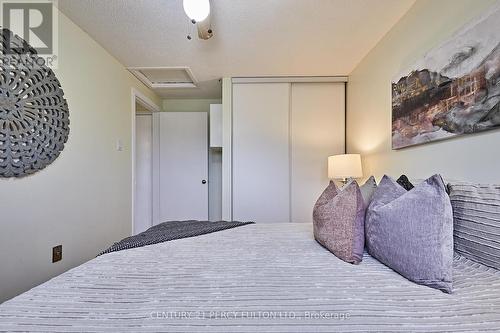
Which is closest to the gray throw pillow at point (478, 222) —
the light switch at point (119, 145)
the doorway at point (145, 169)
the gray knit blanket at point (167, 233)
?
the gray knit blanket at point (167, 233)

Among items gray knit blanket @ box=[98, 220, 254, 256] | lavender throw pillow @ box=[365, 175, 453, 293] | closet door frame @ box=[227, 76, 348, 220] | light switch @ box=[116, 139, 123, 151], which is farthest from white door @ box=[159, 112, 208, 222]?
lavender throw pillow @ box=[365, 175, 453, 293]

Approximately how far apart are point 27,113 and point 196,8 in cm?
132

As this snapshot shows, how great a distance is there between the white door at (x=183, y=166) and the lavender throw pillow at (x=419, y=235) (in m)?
3.26

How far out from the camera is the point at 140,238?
151 cm

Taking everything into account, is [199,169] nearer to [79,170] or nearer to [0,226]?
[79,170]

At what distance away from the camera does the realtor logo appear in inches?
65.2

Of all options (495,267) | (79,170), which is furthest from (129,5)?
(495,267)

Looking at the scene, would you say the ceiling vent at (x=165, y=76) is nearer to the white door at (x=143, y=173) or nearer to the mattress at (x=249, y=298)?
the white door at (x=143, y=173)

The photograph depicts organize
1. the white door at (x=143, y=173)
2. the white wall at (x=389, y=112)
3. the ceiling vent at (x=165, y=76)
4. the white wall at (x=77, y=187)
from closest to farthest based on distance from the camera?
1. the white wall at (x=389, y=112)
2. the white wall at (x=77, y=187)
3. the ceiling vent at (x=165, y=76)
4. the white door at (x=143, y=173)

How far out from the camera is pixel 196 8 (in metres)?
1.64

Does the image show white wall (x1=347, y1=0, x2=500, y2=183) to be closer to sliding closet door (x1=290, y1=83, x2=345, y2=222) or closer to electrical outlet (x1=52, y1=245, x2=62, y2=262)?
sliding closet door (x1=290, y1=83, x2=345, y2=222)

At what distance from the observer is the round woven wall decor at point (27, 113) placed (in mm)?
1580

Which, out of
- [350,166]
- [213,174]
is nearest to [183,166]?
[213,174]

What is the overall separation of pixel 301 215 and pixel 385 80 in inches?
70.7
